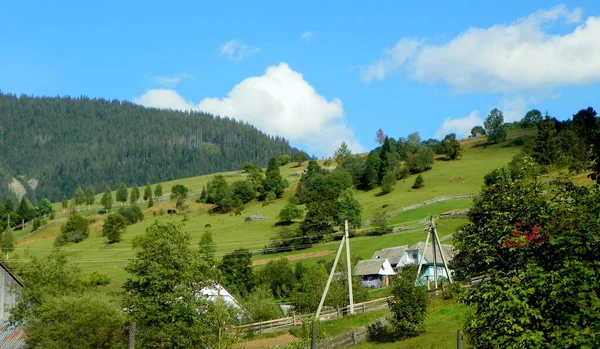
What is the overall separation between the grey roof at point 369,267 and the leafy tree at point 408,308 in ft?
133

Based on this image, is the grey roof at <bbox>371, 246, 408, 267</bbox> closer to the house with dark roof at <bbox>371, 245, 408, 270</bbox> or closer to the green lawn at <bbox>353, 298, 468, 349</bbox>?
the house with dark roof at <bbox>371, 245, 408, 270</bbox>

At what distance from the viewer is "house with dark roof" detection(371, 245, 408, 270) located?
8162 centimetres

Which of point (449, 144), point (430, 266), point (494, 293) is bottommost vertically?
point (430, 266)

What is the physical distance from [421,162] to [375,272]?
224 ft

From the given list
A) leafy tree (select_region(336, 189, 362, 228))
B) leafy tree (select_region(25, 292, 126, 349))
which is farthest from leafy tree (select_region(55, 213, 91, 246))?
leafy tree (select_region(25, 292, 126, 349))

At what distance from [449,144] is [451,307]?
115m

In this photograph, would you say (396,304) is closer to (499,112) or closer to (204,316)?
(204,316)

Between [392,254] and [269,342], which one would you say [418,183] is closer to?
[392,254]

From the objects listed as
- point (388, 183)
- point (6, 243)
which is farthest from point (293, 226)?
point (6, 243)

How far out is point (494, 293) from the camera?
1391 cm

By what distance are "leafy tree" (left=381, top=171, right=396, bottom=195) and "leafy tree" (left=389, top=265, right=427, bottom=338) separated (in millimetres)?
93120

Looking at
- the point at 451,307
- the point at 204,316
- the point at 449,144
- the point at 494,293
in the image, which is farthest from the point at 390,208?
the point at 494,293

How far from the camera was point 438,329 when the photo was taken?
1510 inches

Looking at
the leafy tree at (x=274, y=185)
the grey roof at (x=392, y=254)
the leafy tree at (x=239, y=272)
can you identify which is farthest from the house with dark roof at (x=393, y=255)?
the leafy tree at (x=274, y=185)
